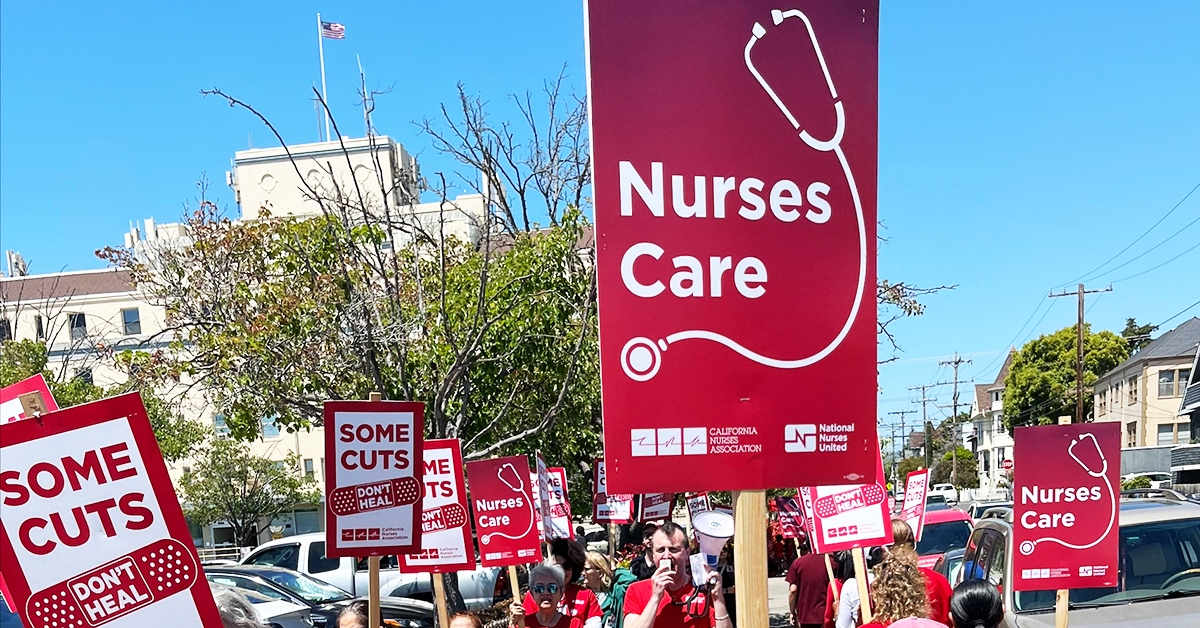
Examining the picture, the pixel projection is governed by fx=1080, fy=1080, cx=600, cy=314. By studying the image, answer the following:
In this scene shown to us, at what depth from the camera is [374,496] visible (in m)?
5.57

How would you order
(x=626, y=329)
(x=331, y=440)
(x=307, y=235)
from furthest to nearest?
1. (x=307, y=235)
2. (x=331, y=440)
3. (x=626, y=329)

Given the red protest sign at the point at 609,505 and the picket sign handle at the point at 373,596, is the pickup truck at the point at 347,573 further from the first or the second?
the picket sign handle at the point at 373,596

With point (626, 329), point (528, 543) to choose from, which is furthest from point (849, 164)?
point (528, 543)

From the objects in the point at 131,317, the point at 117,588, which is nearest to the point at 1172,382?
the point at 131,317

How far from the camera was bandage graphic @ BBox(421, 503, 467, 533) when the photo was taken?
7.52 m

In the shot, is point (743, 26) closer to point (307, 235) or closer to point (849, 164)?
point (849, 164)

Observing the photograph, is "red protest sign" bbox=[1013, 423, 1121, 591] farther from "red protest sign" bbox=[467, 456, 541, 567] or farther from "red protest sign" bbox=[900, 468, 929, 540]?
"red protest sign" bbox=[467, 456, 541, 567]

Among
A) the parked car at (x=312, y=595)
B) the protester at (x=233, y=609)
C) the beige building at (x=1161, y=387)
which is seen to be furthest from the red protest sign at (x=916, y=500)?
the beige building at (x=1161, y=387)

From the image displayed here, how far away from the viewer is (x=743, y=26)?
2.77m

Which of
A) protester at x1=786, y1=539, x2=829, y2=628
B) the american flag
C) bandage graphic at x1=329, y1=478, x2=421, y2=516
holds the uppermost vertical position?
the american flag

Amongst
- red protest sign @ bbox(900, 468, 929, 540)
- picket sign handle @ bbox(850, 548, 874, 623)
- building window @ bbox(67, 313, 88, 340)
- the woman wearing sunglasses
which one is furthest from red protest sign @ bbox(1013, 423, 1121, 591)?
building window @ bbox(67, 313, 88, 340)

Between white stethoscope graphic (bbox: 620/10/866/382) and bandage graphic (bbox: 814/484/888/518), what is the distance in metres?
3.62

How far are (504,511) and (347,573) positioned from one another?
334 inches

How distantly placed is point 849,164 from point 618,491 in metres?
1.06
